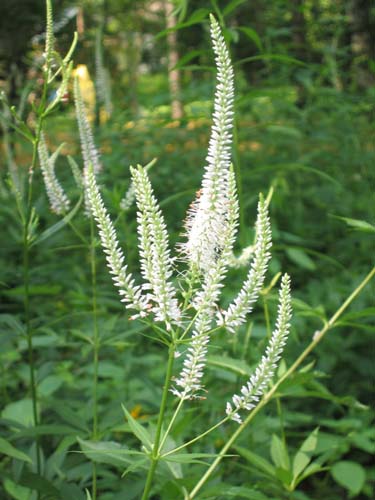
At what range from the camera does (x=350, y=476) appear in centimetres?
376

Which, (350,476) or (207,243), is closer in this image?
(207,243)

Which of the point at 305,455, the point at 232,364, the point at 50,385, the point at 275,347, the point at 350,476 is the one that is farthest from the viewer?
the point at 350,476

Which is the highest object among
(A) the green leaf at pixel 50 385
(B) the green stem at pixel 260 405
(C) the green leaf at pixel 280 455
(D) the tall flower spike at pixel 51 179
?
(D) the tall flower spike at pixel 51 179

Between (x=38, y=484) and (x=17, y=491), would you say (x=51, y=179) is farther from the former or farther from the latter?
(x=17, y=491)

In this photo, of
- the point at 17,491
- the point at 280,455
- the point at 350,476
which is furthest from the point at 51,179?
the point at 350,476

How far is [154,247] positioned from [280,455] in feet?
4.88

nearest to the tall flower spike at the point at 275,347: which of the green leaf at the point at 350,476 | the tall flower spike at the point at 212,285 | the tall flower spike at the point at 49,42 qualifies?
the tall flower spike at the point at 212,285

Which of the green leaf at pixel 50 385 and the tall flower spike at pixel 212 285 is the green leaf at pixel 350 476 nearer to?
the green leaf at pixel 50 385

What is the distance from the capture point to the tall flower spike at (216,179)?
153cm

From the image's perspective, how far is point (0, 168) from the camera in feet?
20.3

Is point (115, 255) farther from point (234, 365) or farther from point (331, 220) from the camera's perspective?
point (331, 220)

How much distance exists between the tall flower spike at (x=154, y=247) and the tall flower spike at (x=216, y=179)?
4.2 inches

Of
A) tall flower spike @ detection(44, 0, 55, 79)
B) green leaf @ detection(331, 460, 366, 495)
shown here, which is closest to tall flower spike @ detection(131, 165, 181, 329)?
tall flower spike @ detection(44, 0, 55, 79)

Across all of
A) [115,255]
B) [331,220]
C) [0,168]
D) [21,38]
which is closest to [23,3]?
[21,38]
